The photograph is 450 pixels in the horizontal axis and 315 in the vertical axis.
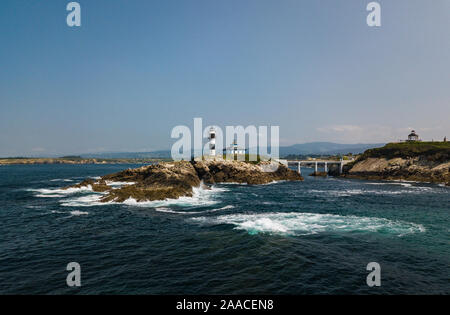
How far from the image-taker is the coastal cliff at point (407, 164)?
275 feet

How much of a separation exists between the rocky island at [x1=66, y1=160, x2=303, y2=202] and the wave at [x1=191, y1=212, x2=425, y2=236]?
19478mm

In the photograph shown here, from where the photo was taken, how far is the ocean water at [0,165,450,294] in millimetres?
16203

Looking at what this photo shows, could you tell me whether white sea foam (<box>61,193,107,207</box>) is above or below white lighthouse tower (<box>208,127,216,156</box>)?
below

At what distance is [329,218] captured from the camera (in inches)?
1356

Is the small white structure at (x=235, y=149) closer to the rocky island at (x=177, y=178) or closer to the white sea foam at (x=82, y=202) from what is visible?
the rocky island at (x=177, y=178)

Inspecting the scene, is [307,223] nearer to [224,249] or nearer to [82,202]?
[224,249]

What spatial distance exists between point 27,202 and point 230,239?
4374 cm

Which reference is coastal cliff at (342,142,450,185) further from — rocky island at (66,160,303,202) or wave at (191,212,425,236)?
wave at (191,212,425,236)

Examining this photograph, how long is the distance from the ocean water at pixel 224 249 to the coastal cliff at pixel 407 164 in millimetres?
56290

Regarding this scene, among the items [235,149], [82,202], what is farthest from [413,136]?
[82,202]

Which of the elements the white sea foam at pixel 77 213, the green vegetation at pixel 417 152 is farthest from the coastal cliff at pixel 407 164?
the white sea foam at pixel 77 213

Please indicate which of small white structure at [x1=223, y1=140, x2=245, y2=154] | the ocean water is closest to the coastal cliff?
small white structure at [x1=223, y1=140, x2=245, y2=154]
